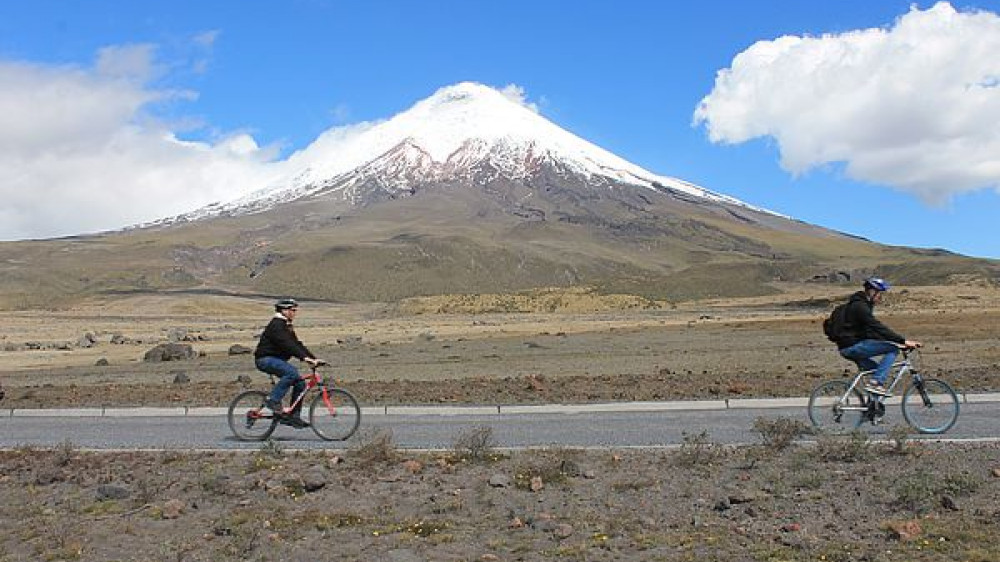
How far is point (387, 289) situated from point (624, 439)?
149 meters

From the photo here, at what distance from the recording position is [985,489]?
7680 millimetres

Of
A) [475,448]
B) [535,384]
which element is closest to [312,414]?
[475,448]

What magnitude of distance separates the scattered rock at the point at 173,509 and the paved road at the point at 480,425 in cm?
276

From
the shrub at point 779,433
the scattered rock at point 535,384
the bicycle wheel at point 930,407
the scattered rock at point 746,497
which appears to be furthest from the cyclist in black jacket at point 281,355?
the bicycle wheel at point 930,407

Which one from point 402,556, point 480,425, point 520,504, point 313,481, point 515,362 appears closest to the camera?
point 402,556

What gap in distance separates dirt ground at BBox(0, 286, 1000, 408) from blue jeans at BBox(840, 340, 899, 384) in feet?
14.1

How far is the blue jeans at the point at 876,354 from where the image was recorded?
1137 centimetres

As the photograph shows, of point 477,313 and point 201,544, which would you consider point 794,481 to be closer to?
point 201,544

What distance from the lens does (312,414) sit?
39.5ft

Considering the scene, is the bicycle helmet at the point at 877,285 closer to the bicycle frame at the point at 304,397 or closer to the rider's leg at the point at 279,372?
the bicycle frame at the point at 304,397

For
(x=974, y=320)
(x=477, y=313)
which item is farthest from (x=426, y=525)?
(x=477, y=313)

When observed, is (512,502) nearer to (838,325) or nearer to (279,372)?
(279,372)

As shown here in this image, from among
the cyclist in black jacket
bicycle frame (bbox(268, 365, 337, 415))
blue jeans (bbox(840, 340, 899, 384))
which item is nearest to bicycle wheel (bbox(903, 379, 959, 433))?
blue jeans (bbox(840, 340, 899, 384))

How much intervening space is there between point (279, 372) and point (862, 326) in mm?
7030
